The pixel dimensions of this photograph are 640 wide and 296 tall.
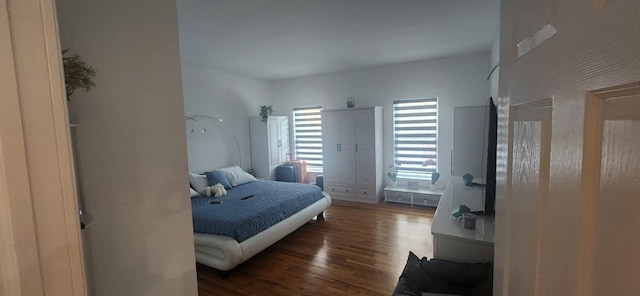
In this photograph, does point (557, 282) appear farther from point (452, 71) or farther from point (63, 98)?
point (452, 71)

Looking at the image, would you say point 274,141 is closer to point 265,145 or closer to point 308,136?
point 265,145

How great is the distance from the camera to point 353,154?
491 centimetres

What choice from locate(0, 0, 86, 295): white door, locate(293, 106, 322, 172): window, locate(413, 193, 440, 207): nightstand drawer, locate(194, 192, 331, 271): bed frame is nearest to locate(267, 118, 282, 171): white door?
locate(293, 106, 322, 172): window

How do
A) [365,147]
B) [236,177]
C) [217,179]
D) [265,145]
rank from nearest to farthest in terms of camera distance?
[217,179], [236,177], [365,147], [265,145]

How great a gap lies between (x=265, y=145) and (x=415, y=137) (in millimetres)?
3001

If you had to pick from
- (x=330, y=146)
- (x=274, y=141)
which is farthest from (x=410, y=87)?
(x=274, y=141)

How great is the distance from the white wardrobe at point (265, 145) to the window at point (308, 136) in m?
0.45

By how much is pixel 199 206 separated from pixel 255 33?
2.21 metres

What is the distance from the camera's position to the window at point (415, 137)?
4641 mm

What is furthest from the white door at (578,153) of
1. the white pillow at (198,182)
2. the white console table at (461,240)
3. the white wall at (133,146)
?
the white pillow at (198,182)

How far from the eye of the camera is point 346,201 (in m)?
5.04

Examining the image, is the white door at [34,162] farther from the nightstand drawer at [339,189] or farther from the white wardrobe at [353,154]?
the nightstand drawer at [339,189]

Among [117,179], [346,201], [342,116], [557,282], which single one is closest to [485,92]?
[342,116]

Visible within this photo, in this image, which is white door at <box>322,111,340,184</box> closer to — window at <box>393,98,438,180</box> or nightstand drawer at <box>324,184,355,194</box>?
nightstand drawer at <box>324,184,355,194</box>
